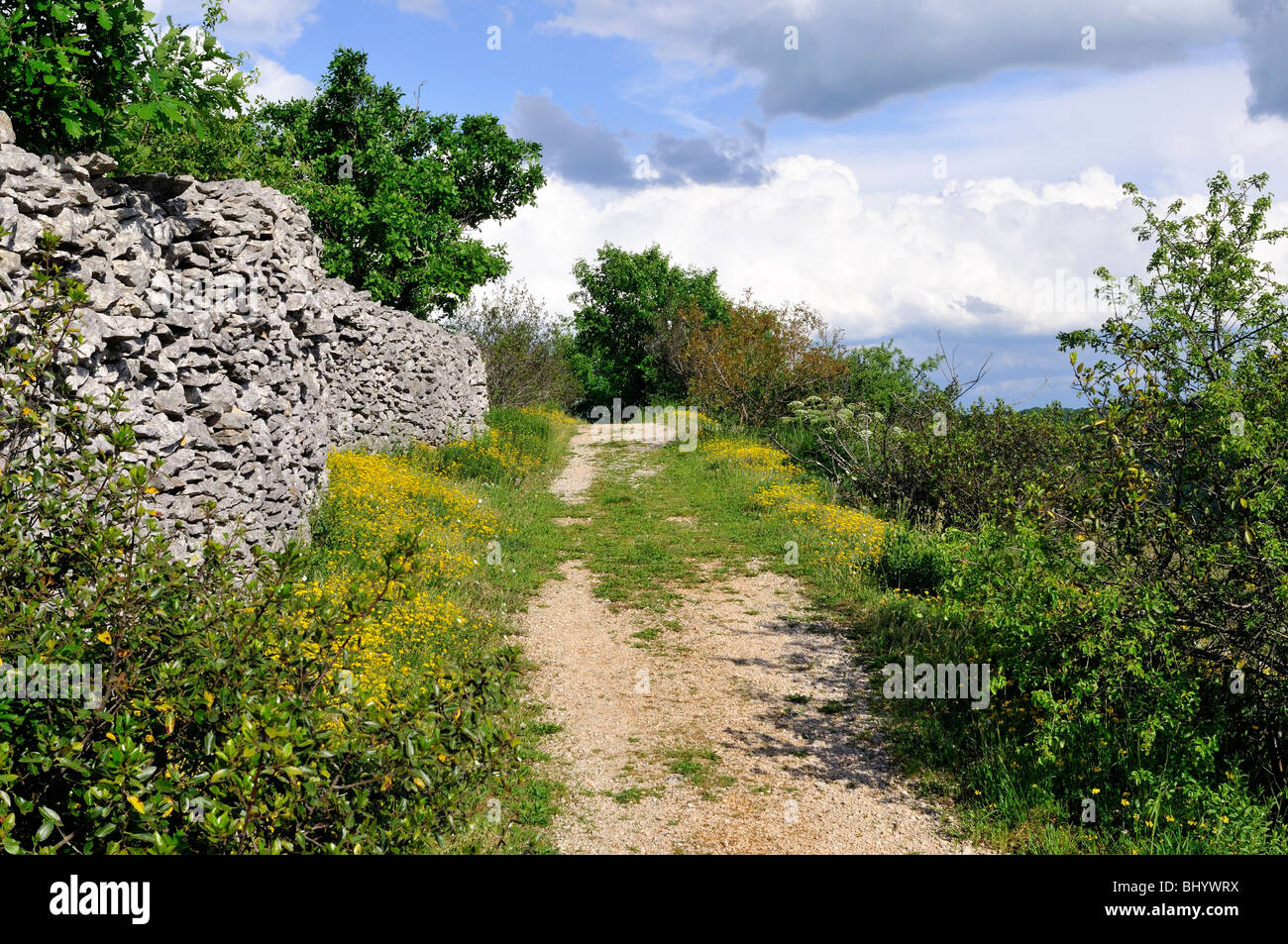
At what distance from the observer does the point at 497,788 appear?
5.75 metres

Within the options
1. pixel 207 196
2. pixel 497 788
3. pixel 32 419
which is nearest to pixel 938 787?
pixel 497 788

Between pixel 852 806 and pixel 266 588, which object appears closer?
pixel 266 588

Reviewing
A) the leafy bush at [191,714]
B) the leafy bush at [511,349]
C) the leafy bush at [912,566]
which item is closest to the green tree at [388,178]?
the leafy bush at [511,349]

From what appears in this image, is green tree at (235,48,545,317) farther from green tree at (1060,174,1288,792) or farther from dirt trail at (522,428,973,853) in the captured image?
green tree at (1060,174,1288,792)

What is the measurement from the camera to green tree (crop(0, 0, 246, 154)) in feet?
20.2

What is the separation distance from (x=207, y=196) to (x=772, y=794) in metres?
7.93

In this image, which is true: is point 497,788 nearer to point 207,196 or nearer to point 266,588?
point 266,588

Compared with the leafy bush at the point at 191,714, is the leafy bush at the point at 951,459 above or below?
above

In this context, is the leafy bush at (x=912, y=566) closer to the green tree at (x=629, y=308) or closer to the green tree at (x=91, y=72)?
the green tree at (x=91, y=72)

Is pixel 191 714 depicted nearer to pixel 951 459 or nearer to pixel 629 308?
pixel 951 459

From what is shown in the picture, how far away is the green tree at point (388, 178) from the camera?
2053 cm

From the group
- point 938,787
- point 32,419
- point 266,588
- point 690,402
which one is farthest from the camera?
point 690,402

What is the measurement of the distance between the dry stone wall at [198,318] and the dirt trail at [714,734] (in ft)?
11.5

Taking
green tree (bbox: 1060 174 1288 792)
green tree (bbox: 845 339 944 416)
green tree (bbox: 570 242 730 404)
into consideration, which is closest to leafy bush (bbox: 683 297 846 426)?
green tree (bbox: 845 339 944 416)
